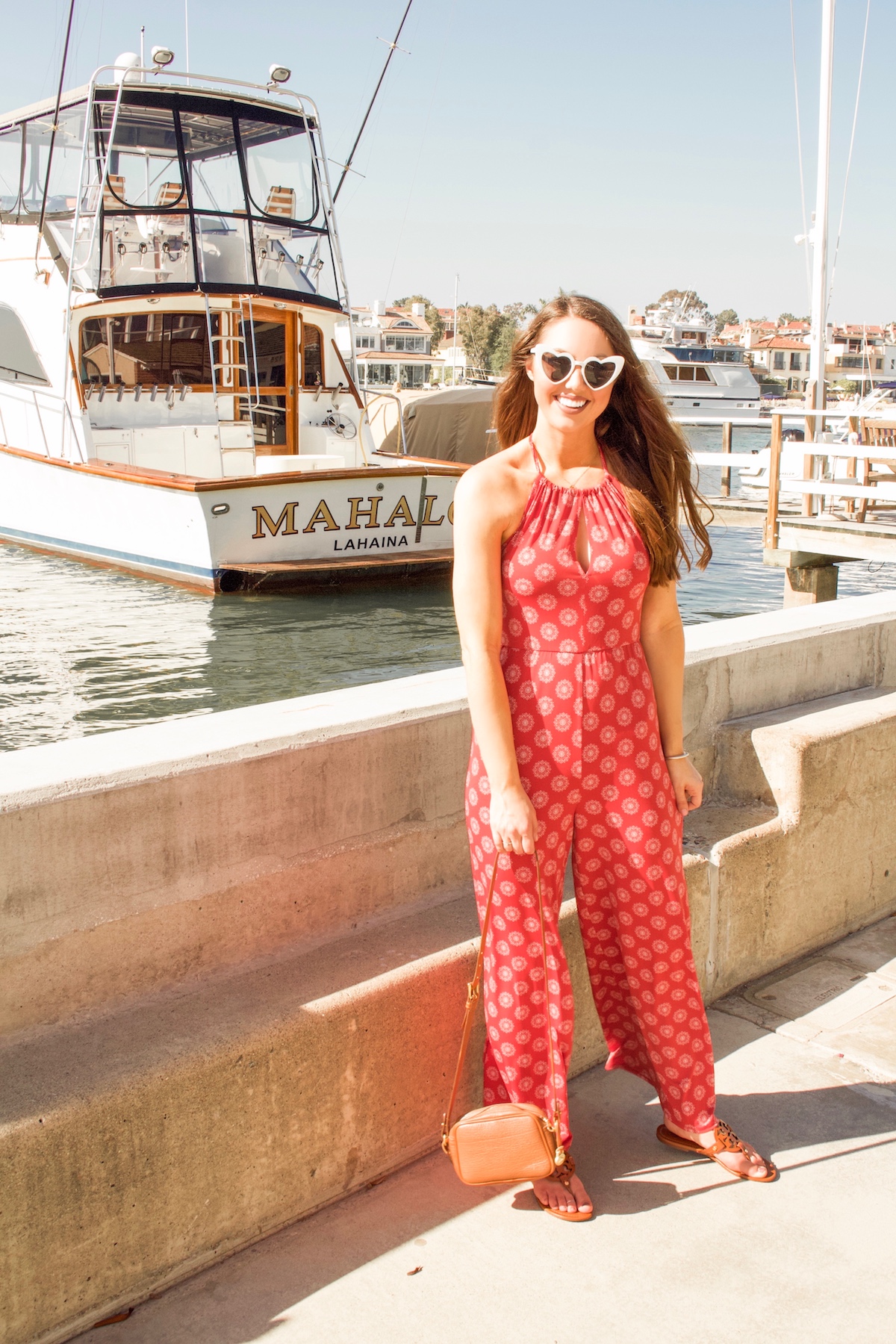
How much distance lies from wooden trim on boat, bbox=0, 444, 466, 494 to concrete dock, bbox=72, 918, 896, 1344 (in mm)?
10347

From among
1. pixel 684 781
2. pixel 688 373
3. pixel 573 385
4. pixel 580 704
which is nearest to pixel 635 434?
pixel 573 385

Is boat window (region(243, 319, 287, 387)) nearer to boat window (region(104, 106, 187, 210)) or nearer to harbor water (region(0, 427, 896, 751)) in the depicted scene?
boat window (region(104, 106, 187, 210))

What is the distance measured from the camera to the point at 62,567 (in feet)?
48.4

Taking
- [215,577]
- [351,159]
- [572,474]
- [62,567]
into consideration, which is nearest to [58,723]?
[215,577]

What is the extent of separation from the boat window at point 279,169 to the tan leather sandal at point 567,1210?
14606 millimetres

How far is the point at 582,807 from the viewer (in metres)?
2.35

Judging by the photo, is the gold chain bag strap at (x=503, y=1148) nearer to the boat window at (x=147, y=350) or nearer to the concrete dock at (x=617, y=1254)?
the concrete dock at (x=617, y=1254)

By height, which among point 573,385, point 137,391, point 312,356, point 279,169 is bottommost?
point 573,385

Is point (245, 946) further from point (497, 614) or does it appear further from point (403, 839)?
point (497, 614)

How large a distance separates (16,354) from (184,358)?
2.20 m

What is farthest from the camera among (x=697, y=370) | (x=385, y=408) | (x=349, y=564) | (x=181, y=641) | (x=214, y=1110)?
(x=697, y=370)

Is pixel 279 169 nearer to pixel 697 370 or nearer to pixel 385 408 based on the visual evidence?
pixel 385 408

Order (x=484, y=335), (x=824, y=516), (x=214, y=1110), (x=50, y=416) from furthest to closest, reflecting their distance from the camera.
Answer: (x=484, y=335)
(x=50, y=416)
(x=824, y=516)
(x=214, y=1110)

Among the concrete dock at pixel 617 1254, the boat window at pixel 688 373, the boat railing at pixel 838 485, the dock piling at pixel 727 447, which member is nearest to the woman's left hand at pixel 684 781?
the concrete dock at pixel 617 1254
